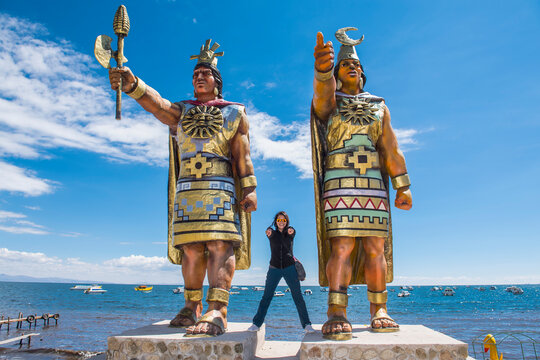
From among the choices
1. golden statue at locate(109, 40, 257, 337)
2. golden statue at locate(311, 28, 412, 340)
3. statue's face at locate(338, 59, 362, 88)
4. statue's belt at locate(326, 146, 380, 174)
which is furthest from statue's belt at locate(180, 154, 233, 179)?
statue's face at locate(338, 59, 362, 88)

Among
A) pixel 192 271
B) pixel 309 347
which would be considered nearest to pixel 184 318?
pixel 192 271

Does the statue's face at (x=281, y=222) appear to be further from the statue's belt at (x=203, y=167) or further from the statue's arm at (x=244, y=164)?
the statue's belt at (x=203, y=167)

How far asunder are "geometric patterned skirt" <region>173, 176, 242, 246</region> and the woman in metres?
0.99

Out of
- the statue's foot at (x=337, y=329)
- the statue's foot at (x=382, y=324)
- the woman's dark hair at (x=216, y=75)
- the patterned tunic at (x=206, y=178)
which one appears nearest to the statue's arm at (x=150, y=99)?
the patterned tunic at (x=206, y=178)

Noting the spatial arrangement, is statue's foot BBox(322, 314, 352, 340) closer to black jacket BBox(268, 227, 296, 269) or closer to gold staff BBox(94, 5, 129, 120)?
black jacket BBox(268, 227, 296, 269)

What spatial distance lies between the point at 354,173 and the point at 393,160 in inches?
22.1

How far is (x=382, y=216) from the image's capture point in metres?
4.15

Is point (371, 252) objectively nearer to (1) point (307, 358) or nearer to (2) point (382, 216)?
(2) point (382, 216)

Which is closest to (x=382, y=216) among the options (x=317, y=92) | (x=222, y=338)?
(x=317, y=92)

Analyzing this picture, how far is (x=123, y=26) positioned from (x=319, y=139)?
2.29 metres

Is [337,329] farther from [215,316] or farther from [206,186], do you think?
[206,186]

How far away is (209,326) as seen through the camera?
3.71 m

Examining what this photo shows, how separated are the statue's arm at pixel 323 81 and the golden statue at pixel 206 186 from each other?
864mm

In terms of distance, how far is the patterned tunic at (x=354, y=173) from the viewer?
405 cm
